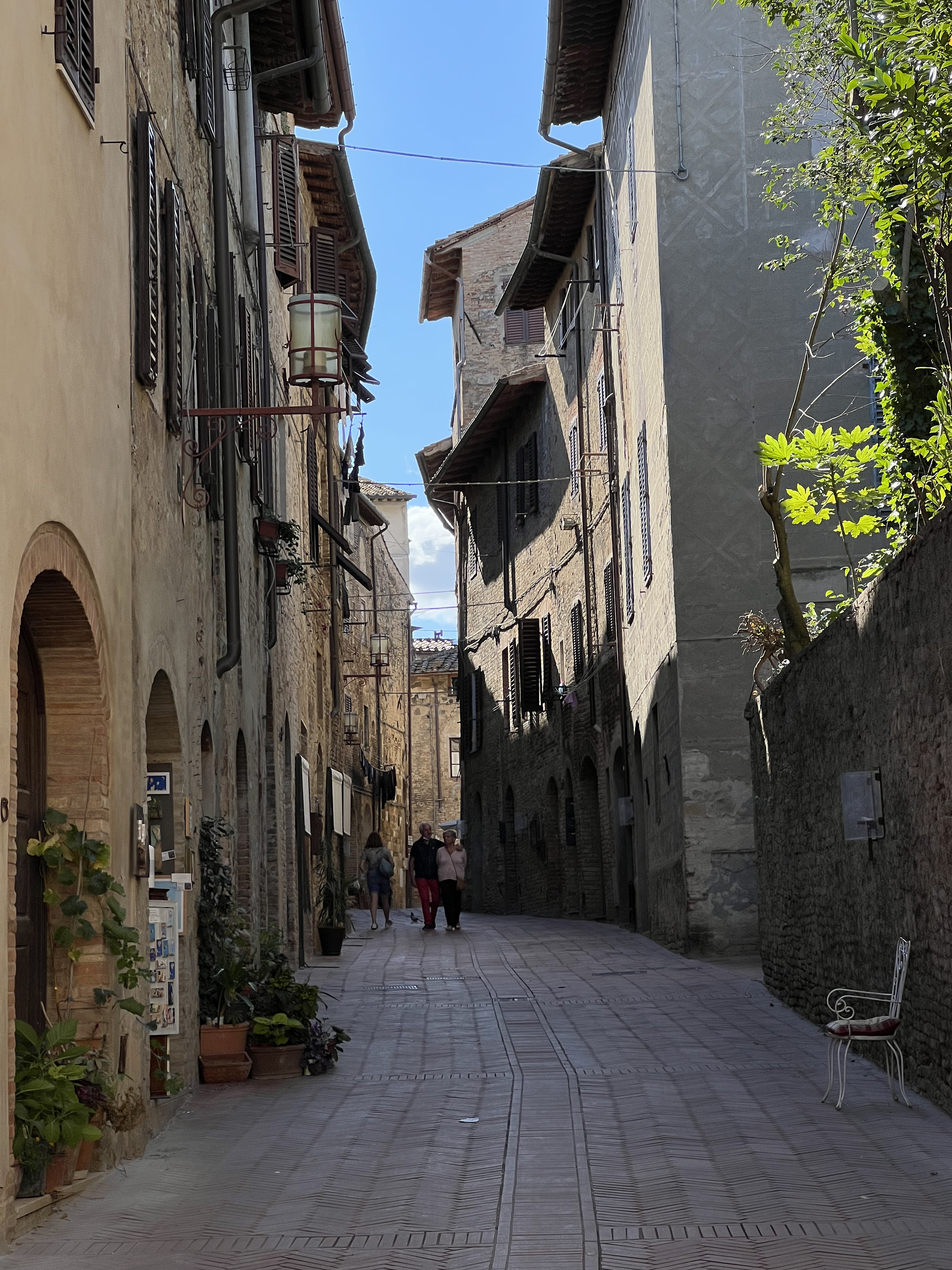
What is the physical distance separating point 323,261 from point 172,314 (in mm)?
13210

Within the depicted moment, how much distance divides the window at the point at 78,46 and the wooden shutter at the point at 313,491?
14555mm

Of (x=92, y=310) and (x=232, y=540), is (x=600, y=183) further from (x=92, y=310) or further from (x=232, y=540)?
(x=92, y=310)

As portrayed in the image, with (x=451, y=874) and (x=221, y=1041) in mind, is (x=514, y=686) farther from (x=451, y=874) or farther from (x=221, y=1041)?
(x=221, y=1041)

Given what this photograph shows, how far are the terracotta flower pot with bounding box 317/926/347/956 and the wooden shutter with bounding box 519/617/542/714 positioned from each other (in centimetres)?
→ 1063

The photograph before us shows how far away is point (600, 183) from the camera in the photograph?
23.0m

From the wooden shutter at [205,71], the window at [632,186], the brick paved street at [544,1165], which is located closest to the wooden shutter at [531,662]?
the window at [632,186]

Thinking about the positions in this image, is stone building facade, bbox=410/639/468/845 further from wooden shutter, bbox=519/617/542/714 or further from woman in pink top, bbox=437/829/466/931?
woman in pink top, bbox=437/829/466/931

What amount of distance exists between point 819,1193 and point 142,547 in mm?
4426

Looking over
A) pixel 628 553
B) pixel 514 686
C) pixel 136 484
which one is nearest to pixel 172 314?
pixel 136 484

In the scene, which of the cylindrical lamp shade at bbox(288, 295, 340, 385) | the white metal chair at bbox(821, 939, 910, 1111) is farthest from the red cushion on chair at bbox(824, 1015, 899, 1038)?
the cylindrical lamp shade at bbox(288, 295, 340, 385)

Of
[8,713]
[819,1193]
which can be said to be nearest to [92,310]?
[8,713]

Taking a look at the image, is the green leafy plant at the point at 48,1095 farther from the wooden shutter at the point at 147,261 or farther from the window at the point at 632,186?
the window at the point at 632,186

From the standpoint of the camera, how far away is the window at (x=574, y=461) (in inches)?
1008

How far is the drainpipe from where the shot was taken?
11344 mm
